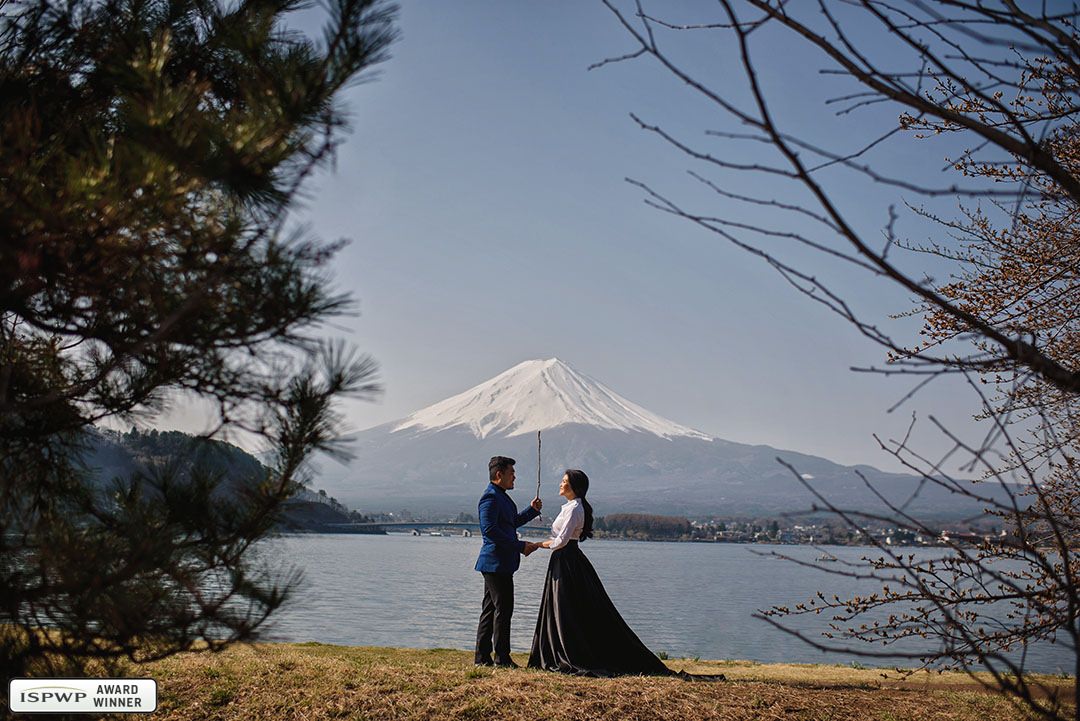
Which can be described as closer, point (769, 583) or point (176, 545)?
point (176, 545)

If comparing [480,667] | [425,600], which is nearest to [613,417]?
[425,600]

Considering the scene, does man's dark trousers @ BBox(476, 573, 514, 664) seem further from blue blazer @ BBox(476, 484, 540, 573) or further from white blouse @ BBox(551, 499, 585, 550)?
white blouse @ BBox(551, 499, 585, 550)

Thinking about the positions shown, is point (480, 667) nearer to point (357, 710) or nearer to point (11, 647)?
point (357, 710)

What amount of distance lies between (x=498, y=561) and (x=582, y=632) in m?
0.99

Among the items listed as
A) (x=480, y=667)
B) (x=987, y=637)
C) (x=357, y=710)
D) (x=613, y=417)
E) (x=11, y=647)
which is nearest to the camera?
(x=11, y=647)

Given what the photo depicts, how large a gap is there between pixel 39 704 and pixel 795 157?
3770 millimetres

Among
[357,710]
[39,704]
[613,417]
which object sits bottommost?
[357,710]

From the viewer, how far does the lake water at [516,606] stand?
16.5 meters

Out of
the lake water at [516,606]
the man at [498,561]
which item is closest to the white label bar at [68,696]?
the lake water at [516,606]

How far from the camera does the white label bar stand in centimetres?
364

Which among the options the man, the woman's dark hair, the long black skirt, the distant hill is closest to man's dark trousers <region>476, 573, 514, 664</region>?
the man

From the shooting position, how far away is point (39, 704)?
3717mm

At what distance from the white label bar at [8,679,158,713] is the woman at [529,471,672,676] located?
4.05m

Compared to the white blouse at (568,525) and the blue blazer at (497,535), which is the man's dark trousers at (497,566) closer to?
the blue blazer at (497,535)
